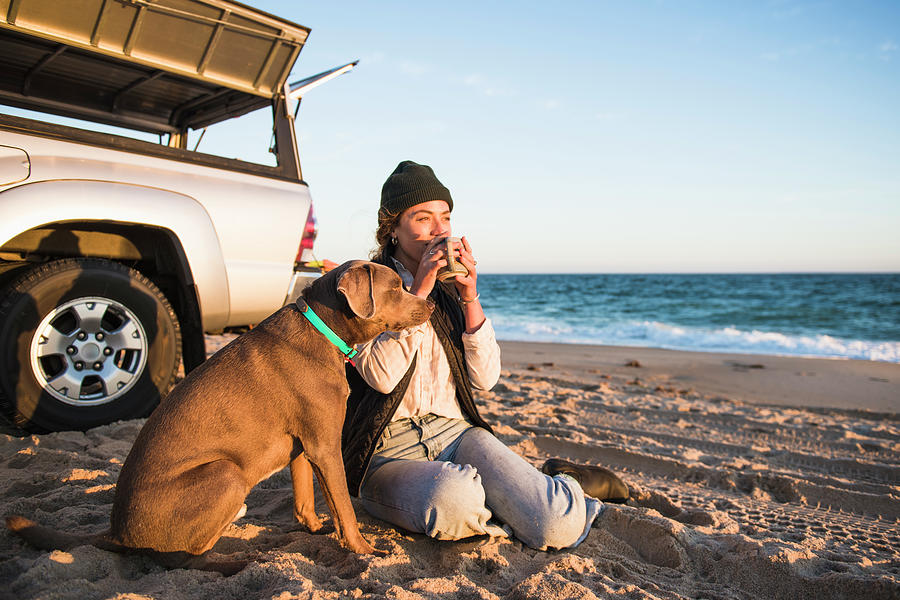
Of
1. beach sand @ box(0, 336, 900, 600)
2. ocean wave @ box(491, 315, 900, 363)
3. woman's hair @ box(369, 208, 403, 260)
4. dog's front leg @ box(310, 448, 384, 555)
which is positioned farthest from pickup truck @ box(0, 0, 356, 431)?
ocean wave @ box(491, 315, 900, 363)

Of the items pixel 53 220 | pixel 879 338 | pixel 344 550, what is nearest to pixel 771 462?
pixel 344 550

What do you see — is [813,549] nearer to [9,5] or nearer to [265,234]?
[265,234]

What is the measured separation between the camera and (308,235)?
4562 millimetres

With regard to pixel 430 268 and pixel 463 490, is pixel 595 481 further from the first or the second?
pixel 430 268

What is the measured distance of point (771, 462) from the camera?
4.48m

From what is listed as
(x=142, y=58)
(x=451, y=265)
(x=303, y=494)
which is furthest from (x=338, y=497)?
(x=142, y=58)

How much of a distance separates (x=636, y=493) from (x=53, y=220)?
4.00 metres

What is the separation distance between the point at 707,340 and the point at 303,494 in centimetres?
1506

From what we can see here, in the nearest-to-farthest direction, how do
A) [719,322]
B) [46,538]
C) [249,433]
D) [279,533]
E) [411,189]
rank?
[46,538] → [249,433] → [279,533] → [411,189] → [719,322]

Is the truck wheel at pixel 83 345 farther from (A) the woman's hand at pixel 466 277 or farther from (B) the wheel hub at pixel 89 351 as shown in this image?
(A) the woman's hand at pixel 466 277

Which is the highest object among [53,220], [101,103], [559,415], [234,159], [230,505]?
[101,103]

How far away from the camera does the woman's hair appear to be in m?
3.63

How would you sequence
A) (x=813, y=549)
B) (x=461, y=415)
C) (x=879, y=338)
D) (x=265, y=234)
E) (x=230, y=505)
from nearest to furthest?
(x=230, y=505)
(x=813, y=549)
(x=461, y=415)
(x=265, y=234)
(x=879, y=338)

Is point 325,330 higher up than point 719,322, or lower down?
higher up
